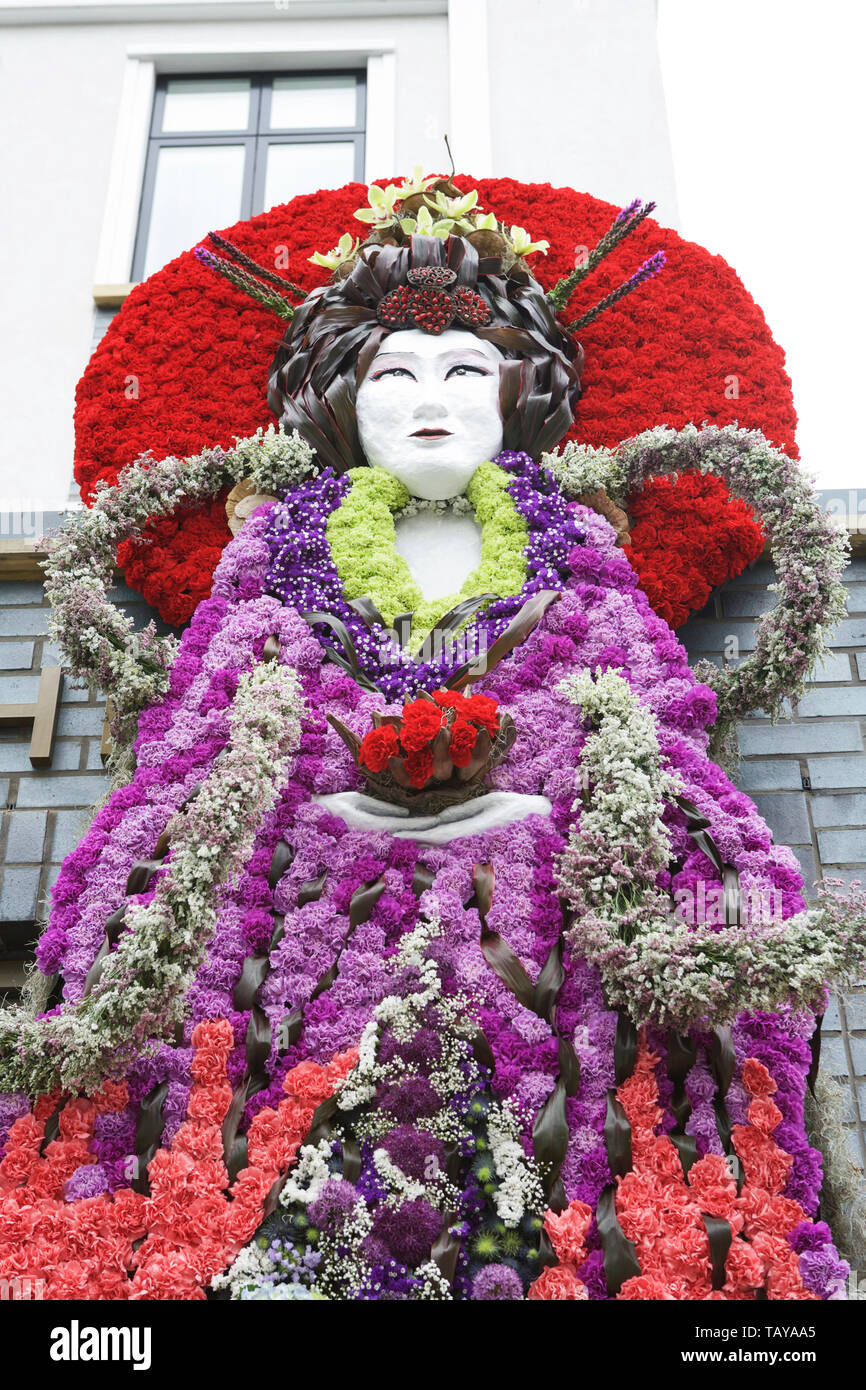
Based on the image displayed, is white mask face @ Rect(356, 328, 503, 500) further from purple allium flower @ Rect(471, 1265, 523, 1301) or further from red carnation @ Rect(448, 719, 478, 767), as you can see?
purple allium flower @ Rect(471, 1265, 523, 1301)

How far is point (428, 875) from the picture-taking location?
3.98 meters

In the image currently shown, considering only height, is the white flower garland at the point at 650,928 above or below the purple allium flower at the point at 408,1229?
above

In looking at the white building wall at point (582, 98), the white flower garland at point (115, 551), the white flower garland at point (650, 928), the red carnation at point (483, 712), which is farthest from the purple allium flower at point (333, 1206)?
the white building wall at point (582, 98)

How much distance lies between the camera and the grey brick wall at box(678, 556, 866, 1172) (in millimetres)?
4668

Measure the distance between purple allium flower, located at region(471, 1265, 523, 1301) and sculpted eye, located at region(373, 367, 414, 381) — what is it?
10.6 ft

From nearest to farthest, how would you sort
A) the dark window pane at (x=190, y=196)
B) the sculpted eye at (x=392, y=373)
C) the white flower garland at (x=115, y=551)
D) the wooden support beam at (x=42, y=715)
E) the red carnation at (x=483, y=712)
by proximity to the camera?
1. the red carnation at (x=483, y=712)
2. the white flower garland at (x=115, y=551)
3. the sculpted eye at (x=392, y=373)
4. the wooden support beam at (x=42, y=715)
5. the dark window pane at (x=190, y=196)

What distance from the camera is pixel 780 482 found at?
15.8 feet

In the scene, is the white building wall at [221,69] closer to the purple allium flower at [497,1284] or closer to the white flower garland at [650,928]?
the white flower garland at [650,928]

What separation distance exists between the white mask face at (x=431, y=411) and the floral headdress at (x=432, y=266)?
0.13 m

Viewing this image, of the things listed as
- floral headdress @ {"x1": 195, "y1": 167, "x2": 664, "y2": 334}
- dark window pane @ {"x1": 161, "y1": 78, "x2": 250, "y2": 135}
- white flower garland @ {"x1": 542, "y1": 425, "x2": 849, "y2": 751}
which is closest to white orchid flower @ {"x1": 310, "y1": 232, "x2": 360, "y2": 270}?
floral headdress @ {"x1": 195, "y1": 167, "x2": 664, "y2": 334}

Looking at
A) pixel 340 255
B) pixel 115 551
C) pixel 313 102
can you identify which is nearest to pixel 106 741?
pixel 115 551

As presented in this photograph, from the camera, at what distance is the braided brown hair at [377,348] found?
5.20 meters

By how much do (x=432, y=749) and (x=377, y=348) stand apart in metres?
2.03

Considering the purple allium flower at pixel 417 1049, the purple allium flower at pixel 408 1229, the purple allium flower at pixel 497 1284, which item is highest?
the purple allium flower at pixel 417 1049
